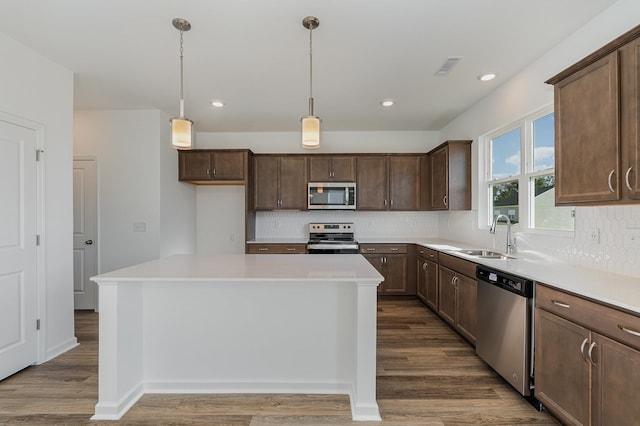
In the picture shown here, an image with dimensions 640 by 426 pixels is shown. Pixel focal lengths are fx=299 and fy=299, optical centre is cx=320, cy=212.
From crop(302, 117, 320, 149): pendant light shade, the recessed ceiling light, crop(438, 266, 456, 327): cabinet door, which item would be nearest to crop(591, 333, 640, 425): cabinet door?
crop(438, 266, 456, 327): cabinet door

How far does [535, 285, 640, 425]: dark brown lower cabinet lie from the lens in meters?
1.36

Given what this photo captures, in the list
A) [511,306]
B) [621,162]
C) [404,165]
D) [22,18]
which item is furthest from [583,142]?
[22,18]

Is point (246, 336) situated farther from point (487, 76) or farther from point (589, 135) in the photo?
point (487, 76)

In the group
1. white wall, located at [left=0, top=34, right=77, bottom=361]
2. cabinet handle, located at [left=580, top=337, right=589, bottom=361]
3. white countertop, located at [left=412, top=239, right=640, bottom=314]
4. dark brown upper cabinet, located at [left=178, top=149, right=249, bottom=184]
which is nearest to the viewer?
white countertop, located at [left=412, top=239, right=640, bottom=314]

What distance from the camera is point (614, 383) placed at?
1423 mm

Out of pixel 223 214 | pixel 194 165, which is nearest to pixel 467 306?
pixel 223 214

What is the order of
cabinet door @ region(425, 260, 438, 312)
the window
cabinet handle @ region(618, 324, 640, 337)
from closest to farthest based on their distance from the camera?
cabinet handle @ region(618, 324, 640, 337)
the window
cabinet door @ region(425, 260, 438, 312)

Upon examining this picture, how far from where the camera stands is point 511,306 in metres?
2.13

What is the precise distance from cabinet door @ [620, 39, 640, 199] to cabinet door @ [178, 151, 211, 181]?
14.6 ft

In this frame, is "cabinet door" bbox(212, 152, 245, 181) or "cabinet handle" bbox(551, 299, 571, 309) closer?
"cabinet handle" bbox(551, 299, 571, 309)

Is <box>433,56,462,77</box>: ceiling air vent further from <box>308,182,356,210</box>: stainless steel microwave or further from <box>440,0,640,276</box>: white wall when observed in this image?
<box>308,182,356,210</box>: stainless steel microwave

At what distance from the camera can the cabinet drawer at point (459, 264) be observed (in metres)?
2.78

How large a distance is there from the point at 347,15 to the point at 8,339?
3.58m

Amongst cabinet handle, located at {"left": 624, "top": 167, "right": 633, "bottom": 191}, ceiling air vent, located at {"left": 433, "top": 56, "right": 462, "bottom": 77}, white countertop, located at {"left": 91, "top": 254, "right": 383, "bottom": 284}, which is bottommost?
white countertop, located at {"left": 91, "top": 254, "right": 383, "bottom": 284}
